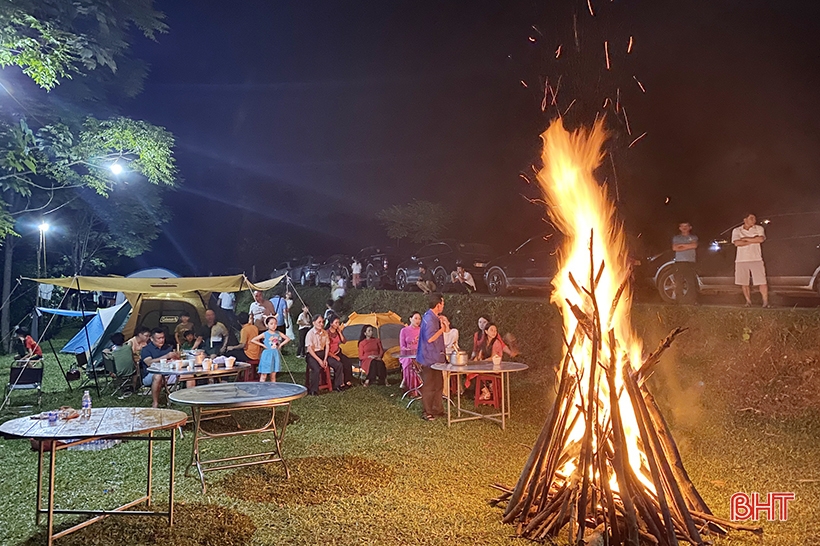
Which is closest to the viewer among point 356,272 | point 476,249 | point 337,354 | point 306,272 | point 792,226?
point 792,226

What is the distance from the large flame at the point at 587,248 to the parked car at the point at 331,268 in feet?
62.9

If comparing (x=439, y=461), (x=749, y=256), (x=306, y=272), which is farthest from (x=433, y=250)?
(x=439, y=461)

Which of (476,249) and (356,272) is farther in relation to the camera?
(356,272)

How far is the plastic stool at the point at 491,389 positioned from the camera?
9414 millimetres

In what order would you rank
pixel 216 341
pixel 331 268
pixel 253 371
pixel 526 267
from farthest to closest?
pixel 331 268 < pixel 526 267 < pixel 216 341 < pixel 253 371

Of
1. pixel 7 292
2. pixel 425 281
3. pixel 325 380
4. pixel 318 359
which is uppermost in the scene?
pixel 425 281

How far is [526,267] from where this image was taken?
14477 mm

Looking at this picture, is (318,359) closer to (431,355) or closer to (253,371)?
(253,371)

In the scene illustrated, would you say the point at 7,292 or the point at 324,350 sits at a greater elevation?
the point at 7,292

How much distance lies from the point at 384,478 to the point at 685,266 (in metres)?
7.38

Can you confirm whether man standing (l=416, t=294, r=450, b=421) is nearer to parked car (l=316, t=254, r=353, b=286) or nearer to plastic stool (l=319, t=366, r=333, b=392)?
plastic stool (l=319, t=366, r=333, b=392)

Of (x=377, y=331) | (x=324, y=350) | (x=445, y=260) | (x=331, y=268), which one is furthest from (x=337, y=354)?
(x=331, y=268)

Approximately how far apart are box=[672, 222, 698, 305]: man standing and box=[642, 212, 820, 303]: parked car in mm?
105

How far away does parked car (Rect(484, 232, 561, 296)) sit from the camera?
1399 centimetres
